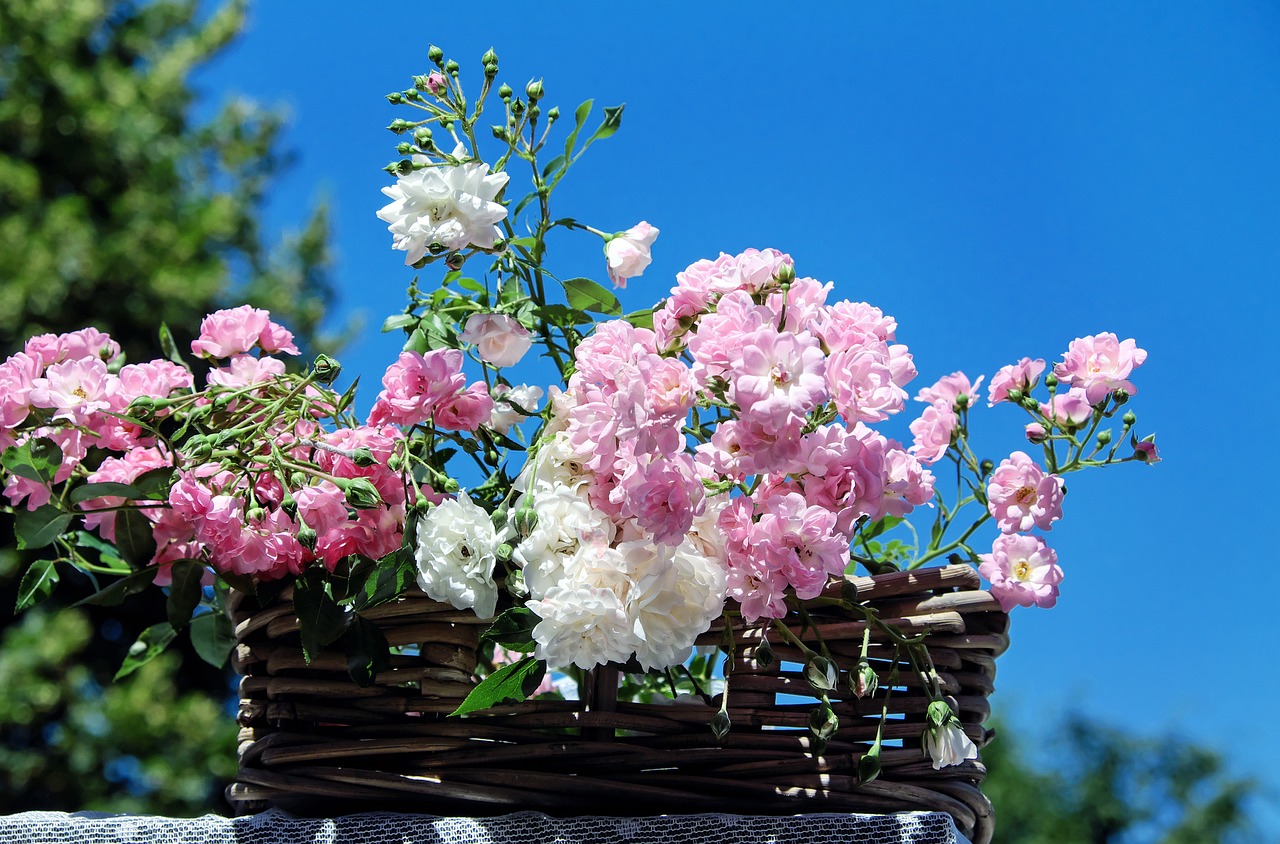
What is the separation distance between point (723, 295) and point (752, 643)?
225 mm

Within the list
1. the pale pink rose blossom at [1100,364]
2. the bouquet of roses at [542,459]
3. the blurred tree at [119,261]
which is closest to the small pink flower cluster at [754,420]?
the bouquet of roses at [542,459]

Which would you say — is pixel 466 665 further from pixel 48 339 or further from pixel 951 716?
pixel 48 339

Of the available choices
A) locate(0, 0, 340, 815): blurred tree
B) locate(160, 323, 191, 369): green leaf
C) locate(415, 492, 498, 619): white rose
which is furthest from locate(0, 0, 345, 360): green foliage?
locate(415, 492, 498, 619): white rose

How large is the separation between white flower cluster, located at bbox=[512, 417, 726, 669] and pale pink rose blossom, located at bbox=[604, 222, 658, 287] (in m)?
0.19

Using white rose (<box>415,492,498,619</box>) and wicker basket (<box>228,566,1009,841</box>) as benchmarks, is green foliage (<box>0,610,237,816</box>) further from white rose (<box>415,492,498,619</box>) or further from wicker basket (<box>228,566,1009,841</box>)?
white rose (<box>415,492,498,619</box>)

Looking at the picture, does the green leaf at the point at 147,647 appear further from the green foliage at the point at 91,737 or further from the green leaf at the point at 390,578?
the green foliage at the point at 91,737

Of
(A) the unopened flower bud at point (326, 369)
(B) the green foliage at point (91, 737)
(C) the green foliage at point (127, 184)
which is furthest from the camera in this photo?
(C) the green foliage at point (127, 184)

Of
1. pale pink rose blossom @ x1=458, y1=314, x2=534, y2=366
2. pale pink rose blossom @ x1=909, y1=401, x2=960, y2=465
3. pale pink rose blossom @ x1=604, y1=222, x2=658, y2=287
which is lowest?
pale pink rose blossom @ x1=909, y1=401, x2=960, y2=465

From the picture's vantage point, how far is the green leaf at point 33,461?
80 cm

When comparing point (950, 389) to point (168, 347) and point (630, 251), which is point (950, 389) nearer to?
point (630, 251)

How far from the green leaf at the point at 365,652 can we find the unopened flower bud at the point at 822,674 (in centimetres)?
27

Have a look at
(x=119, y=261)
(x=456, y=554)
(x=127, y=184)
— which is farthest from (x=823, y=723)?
(x=127, y=184)

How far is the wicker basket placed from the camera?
2.32ft

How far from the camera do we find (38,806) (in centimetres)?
388
